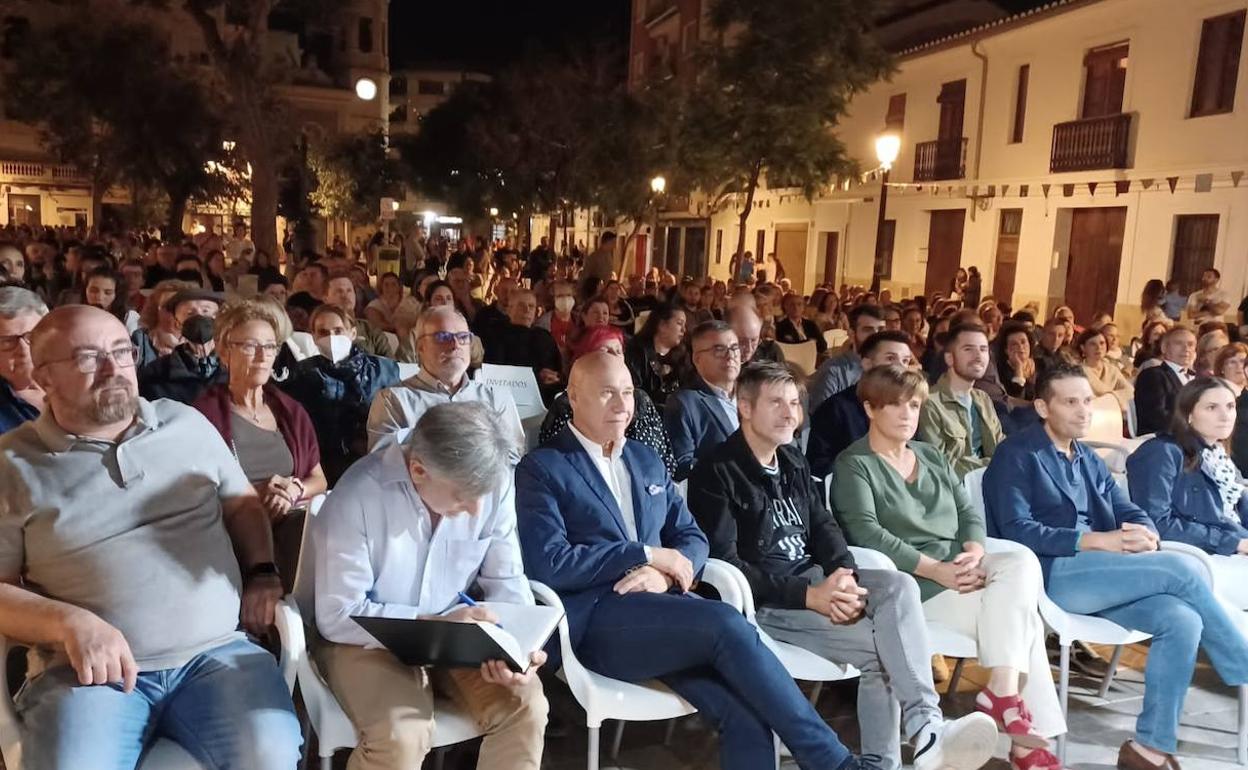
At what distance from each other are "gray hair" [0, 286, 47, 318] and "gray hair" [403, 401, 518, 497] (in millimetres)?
1703

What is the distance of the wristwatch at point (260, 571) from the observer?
273 centimetres

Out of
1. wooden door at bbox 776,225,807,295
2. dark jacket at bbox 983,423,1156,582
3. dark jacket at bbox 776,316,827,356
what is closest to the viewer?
dark jacket at bbox 983,423,1156,582

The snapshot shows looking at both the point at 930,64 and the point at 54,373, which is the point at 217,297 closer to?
the point at 54,373

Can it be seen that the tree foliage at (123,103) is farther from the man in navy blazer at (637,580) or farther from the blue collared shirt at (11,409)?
the man in navy blazer at (637,580)

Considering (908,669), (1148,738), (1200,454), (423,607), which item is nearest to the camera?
(423,607)

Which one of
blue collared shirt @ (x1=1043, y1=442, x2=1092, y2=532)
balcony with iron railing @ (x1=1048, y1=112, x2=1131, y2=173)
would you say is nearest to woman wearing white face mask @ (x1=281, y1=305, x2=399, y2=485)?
blue collared shirt @ (x1=1043, y1=442, x2=1092, y2=532)

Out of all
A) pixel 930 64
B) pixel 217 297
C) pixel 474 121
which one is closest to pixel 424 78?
pixel 474 121

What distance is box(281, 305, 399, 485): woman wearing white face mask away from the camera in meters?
4.38

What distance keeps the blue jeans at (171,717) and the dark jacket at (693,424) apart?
2183mm

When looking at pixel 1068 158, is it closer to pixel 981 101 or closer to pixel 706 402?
pixel 981 101

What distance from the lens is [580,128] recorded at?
20.6 m

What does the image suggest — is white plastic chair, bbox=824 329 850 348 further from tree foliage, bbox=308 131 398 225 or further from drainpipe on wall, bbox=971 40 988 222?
tree foliage, bbox=308 131 398 225

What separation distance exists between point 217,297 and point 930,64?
59.3 feet

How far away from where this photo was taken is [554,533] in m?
3.03
